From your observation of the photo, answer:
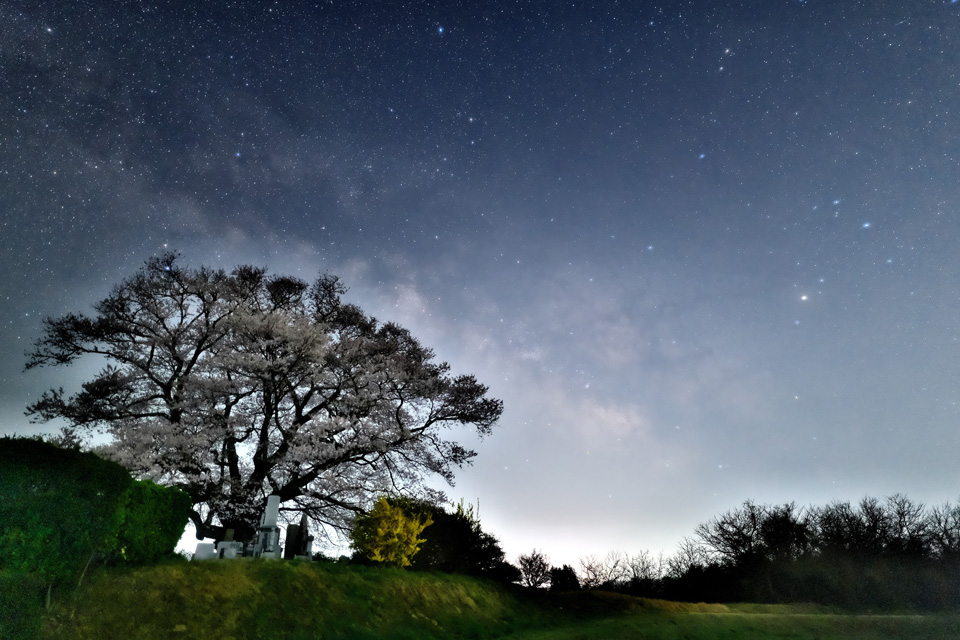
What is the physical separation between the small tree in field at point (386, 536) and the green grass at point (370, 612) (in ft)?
3.56

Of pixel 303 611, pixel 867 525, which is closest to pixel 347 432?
pixel 303 611

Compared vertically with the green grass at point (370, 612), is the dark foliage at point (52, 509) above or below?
above

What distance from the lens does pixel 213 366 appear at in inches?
845

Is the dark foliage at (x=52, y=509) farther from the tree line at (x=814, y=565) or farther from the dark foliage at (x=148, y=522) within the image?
the tree line at (x=814, y=565)

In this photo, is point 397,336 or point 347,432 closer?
point 347,432

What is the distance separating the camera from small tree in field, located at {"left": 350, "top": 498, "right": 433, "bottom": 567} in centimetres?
1892

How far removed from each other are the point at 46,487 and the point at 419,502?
545 inches

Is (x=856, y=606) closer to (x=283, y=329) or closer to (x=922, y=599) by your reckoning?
(x=922, y=599)

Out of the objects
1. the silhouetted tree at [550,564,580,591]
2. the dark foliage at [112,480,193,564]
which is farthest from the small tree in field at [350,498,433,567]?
the silhouetted tree at [550,564,580,591]

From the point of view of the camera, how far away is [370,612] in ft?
47.3

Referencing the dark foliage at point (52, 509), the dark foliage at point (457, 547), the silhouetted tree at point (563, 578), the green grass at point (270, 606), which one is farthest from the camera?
the silhouetted tree at point (563, 578)

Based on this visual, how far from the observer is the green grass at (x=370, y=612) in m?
10.2

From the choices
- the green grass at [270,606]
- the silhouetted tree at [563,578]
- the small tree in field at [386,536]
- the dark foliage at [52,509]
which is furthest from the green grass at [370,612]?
the silhouetted tree at [563,578]

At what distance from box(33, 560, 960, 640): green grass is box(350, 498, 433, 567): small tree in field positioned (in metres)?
1.08
